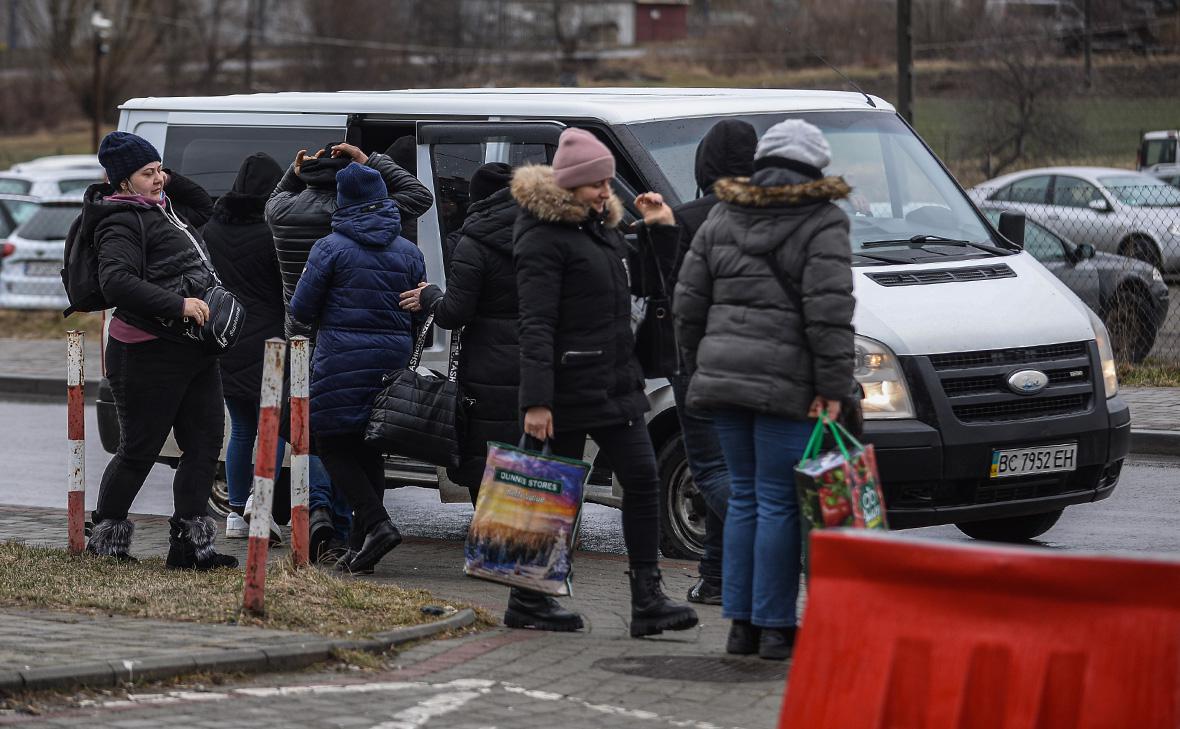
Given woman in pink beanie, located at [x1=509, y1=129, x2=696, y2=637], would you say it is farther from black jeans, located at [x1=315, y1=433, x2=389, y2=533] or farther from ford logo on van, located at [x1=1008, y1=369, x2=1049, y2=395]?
ford logo on van, located at [x1=1008, y1=369, x2=1049, y2=395]

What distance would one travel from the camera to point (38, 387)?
659 inches

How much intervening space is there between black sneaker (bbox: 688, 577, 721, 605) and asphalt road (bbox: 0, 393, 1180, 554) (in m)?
1.81

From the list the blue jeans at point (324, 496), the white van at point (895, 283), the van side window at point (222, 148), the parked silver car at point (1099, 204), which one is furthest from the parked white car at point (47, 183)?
the blue jeans at point (324, 496)

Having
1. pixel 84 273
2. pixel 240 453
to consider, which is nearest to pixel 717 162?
pixel 84 273

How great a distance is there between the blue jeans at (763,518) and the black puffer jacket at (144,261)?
8.22 feet

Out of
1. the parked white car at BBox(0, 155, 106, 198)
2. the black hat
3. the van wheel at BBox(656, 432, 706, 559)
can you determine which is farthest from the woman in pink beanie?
the parked white car at BBox(0, 155, 106, 198)

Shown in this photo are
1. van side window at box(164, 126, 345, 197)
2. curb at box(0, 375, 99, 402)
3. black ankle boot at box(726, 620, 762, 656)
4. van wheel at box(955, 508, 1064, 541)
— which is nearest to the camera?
black ankle boot at box(726, 620, 762, 656)

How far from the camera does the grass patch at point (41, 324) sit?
69.0ft

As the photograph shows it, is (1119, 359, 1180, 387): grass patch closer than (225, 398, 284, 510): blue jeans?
No

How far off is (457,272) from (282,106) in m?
2.67

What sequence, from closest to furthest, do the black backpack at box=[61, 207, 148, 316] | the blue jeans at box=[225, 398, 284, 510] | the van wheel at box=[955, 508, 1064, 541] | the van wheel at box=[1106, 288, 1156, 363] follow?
1. the black backpack at box=[61, 207, 148, 316]
2. the van wheel at box=[955, 508, 1064, 541]
3. the blue jeans at box=[225, 398, 284, 510]
4. the van wheel at box=[1106, 288, 1156, 363]

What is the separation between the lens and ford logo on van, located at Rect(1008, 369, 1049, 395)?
7.34 m

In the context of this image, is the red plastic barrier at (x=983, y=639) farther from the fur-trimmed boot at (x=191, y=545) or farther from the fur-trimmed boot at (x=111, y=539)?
the fur-trimmed boot at (x=111, y=539)

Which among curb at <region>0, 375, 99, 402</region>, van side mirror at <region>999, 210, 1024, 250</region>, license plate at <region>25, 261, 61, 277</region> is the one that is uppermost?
van side mirror at <region>999, 210, 1024, 250</region>
